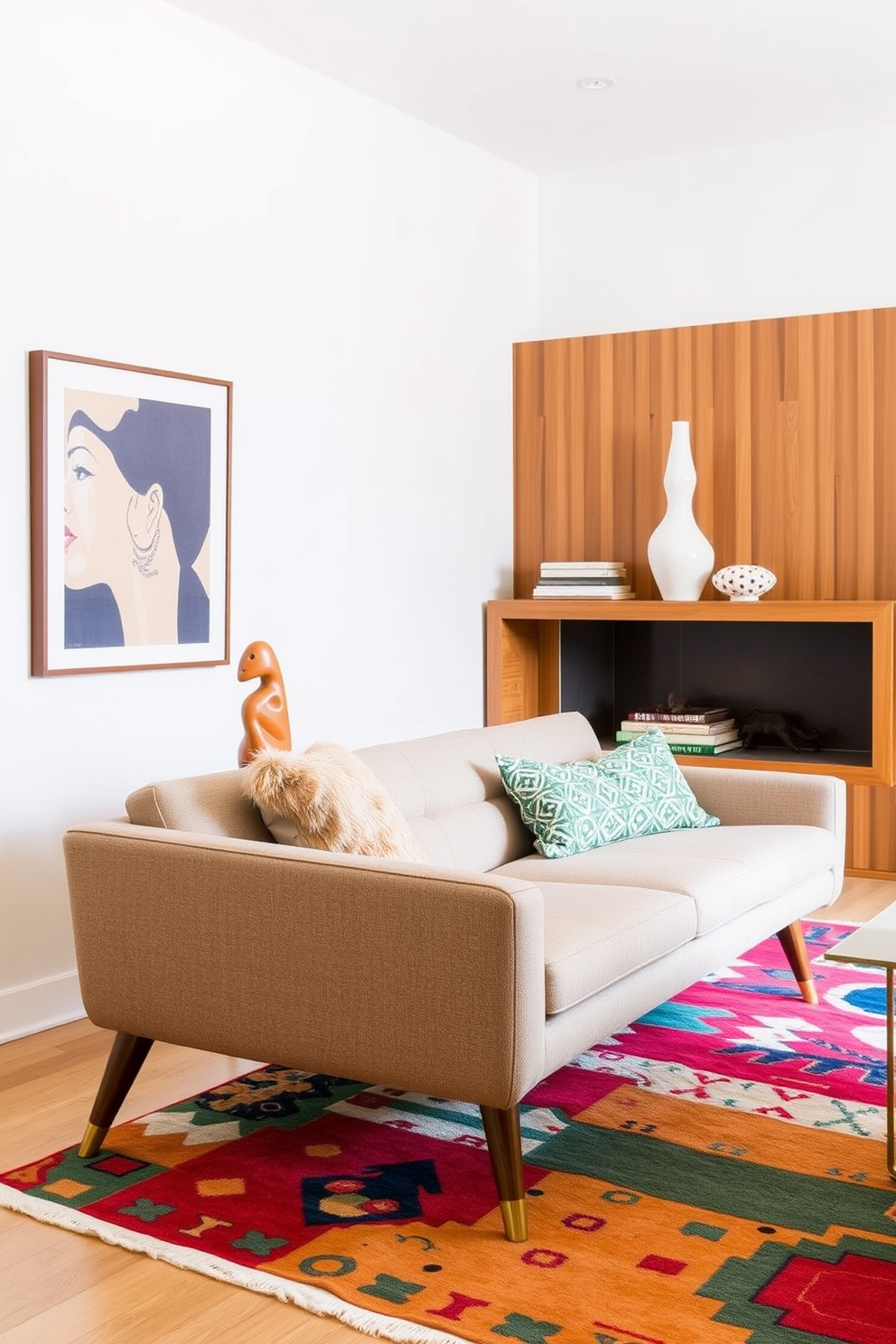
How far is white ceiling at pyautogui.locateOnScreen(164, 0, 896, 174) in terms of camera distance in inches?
161

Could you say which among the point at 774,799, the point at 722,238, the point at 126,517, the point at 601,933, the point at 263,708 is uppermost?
the point at 722,238

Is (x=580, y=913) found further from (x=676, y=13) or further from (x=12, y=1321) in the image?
(x=676, y=13)

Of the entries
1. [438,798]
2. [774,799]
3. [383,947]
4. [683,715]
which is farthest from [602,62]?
[383,947]

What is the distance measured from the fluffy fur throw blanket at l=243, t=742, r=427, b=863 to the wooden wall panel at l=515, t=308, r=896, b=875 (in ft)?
8.79

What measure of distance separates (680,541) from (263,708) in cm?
219

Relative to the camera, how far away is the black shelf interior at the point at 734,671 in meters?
5.30

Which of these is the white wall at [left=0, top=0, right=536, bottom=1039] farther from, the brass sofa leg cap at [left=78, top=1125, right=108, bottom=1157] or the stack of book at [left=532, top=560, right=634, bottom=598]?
the brass sofa leg cap at [left=78, top=1125, right=108, bottom=1157]

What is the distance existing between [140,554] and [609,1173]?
2.11 meters

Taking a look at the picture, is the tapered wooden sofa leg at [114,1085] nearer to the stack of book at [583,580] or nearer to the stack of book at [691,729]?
the stack of book at [691,729]

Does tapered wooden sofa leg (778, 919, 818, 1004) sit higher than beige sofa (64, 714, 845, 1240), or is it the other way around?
beige sofa (64, 714, 845, 1240)

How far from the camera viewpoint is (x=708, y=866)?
3.22 m

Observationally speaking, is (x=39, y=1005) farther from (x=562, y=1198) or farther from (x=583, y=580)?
(x=583, y=580)

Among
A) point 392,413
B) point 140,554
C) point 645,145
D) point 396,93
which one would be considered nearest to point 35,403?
point 140,554

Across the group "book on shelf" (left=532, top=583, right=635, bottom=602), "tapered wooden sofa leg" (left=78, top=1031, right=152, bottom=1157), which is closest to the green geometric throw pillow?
"tapered wooden sofa leg" (left=78, top=1031, right=152, bottom=1157)
